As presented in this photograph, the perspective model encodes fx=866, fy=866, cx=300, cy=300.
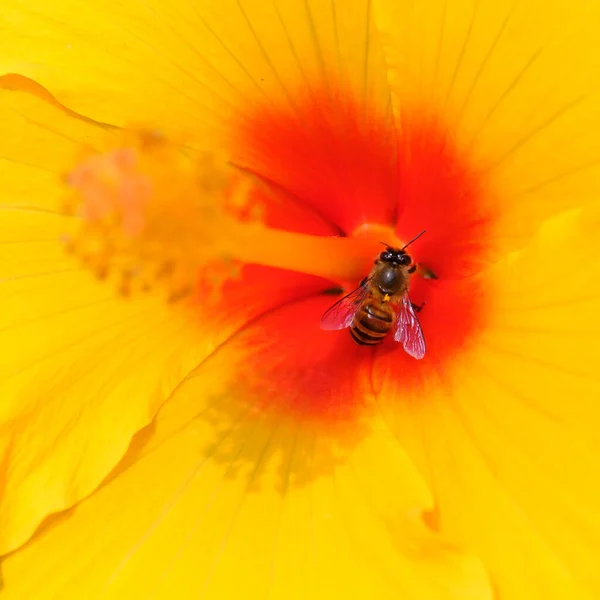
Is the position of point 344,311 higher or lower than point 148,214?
lower

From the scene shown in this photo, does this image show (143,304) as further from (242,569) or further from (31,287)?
(242,569)

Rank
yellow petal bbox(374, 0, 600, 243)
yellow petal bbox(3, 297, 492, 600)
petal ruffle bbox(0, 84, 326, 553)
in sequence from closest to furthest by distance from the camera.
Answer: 1. yellow petal bbox(374, 0, 600, 243)
2. yellow petal bbox(3, 297, 492, 600)
3. petal ruffle bbox(0, 84, 326, 553)

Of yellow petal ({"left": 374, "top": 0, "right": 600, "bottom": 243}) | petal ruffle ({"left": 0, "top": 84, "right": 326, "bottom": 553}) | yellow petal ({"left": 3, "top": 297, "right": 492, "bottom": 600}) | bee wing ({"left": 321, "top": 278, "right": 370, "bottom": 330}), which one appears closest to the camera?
yellow petal ({"left": 374, "top": 0, "right": 600, "bottom": 243})

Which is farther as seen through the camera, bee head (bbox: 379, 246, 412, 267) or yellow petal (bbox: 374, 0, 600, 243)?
bee head (bbox: 379, 246, 412, 267)

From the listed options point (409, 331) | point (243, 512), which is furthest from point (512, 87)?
point (243, 512)

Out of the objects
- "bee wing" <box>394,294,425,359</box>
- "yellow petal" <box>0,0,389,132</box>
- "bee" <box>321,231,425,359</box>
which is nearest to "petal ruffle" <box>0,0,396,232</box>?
"yellow petal" <box>0,0,389,132</box>

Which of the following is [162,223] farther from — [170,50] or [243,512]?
[243,512]

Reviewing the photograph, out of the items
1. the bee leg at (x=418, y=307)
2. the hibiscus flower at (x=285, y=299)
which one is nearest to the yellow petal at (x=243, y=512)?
the hibiscus flower at (x=285, y=299)

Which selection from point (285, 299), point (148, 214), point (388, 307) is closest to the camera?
point (148, 214)

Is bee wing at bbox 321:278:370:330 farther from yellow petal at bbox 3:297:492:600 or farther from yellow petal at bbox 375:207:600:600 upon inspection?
yellow petal at bbox 375:207:600:600
